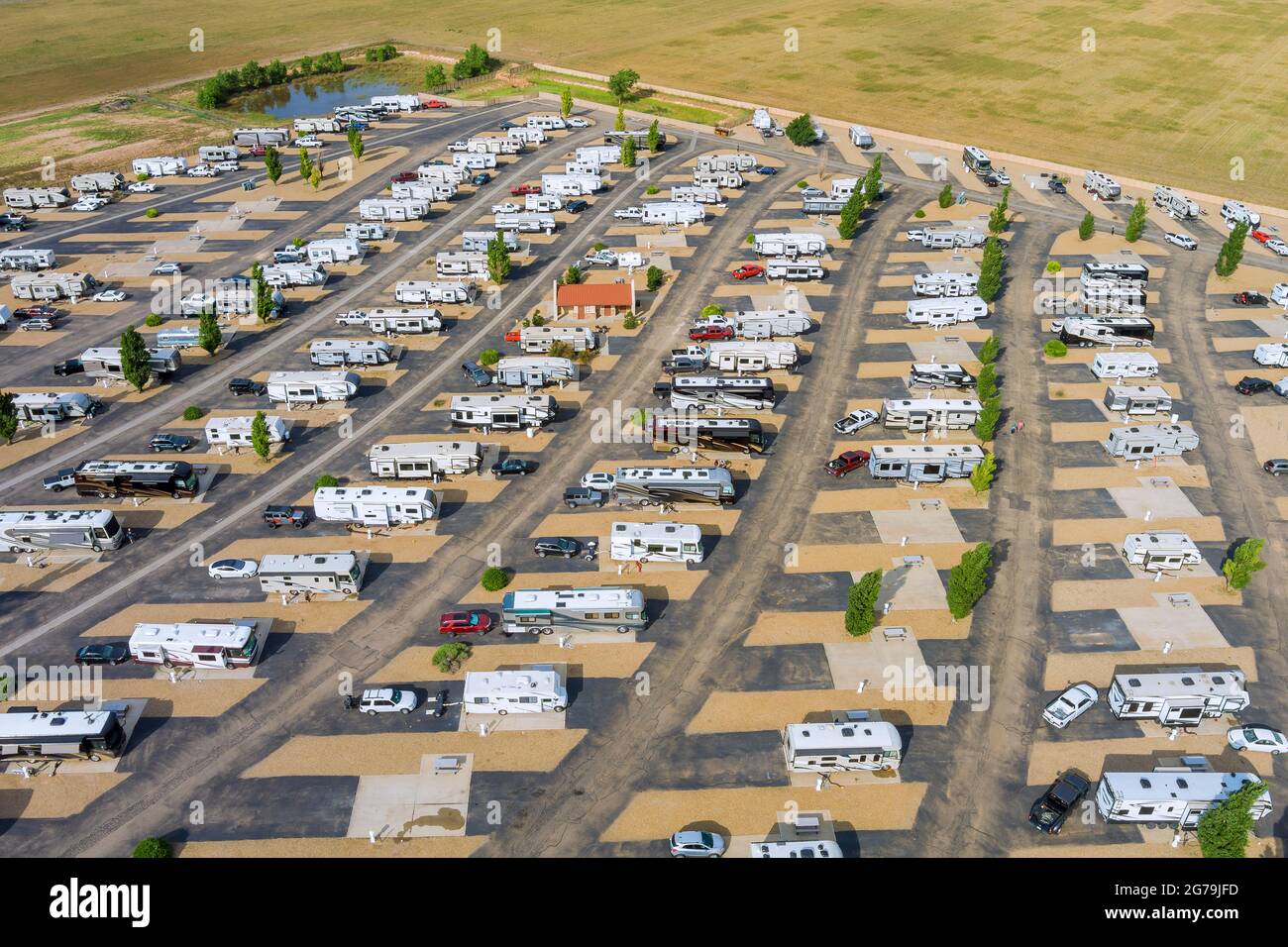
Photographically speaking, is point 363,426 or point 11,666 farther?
Result: point 363,426

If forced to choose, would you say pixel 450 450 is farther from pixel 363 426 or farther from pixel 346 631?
pixel 346 631

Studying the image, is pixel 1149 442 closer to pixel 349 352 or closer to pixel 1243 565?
pixel 1243 565

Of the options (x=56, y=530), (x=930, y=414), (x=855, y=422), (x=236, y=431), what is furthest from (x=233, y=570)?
(x=930, y=414)

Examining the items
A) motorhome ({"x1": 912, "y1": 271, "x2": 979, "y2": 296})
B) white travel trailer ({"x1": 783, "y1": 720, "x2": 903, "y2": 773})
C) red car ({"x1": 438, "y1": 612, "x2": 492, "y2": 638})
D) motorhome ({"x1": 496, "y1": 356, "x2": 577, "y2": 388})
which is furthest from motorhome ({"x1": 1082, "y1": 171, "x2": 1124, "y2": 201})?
red car ({"x1": 438, "y1": 612, "x2": 492, "y2": 638})

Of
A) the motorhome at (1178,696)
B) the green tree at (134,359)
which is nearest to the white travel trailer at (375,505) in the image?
the green tree at (134,359)

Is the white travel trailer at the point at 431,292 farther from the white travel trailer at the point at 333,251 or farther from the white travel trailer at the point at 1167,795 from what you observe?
the white travel trailer at the point at 1167,795
